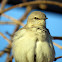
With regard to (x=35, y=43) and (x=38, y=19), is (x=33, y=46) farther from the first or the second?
(x=38, y=19)

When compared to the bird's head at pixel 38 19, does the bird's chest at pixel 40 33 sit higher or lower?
lower

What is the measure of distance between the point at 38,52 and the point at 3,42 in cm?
95

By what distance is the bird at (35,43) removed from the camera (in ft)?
2.05

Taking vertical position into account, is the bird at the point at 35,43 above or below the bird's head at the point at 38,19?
below

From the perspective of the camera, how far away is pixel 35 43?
63cm

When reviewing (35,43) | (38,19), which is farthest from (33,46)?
(38,19)

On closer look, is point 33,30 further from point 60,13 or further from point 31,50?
point 60,13

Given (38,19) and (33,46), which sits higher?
(38,19)

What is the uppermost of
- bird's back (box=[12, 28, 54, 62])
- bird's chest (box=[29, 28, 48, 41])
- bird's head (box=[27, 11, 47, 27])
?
bird's head (box=[27, 11, 47, 27])

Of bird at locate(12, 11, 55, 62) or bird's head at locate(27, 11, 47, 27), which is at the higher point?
bird's head at locate(27, 11, 47, 27)

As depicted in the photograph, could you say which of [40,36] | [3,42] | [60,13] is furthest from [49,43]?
[60,13]

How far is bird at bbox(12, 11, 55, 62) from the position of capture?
626mm

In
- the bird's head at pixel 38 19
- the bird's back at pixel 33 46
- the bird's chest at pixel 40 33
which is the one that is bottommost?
the bird's back at pixel 33 46

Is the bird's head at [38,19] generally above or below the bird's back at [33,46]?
above
